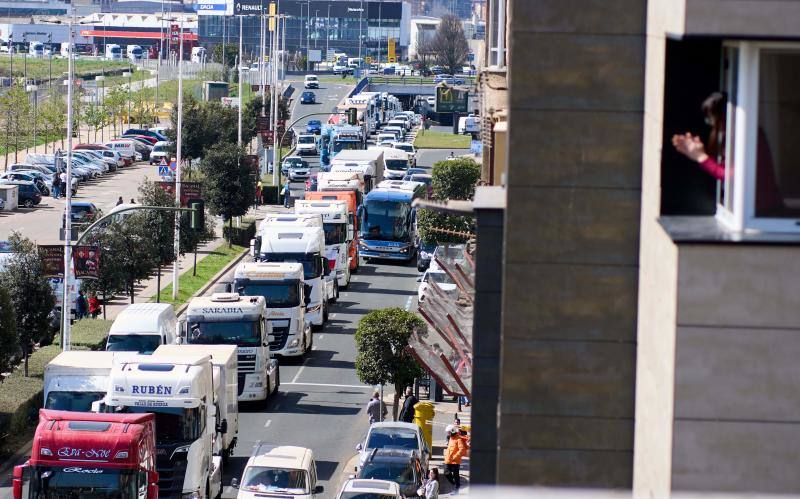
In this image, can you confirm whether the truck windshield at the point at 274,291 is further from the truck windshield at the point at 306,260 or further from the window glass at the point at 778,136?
the window glass at the point at 778,136

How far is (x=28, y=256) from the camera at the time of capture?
37750mm

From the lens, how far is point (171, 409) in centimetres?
2506

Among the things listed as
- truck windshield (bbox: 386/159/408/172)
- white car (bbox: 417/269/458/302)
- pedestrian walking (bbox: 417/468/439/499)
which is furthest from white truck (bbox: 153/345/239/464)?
truck windshield (bbox: 386/159/408/172)

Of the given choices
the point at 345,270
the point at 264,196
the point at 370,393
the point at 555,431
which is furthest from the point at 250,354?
the point at 264,196

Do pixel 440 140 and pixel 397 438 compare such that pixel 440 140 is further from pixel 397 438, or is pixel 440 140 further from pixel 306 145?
pixel 397 438

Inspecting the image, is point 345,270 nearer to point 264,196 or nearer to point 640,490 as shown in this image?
point 264,196

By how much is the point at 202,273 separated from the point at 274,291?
1684cm

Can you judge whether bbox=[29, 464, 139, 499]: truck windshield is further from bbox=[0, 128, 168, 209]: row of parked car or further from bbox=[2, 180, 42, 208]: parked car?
bbox=[2, 180, 42, 208]: parked car

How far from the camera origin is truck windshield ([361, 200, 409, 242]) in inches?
2296

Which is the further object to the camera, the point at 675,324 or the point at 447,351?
the point at 447,351

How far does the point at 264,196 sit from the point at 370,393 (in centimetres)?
4253

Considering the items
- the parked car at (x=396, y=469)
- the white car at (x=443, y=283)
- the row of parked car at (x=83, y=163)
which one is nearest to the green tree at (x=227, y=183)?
the white car at (x=443, y=283)

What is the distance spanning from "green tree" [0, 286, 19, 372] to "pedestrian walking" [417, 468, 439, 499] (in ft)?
31.0

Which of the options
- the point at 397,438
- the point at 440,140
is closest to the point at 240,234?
the point at 397,438
